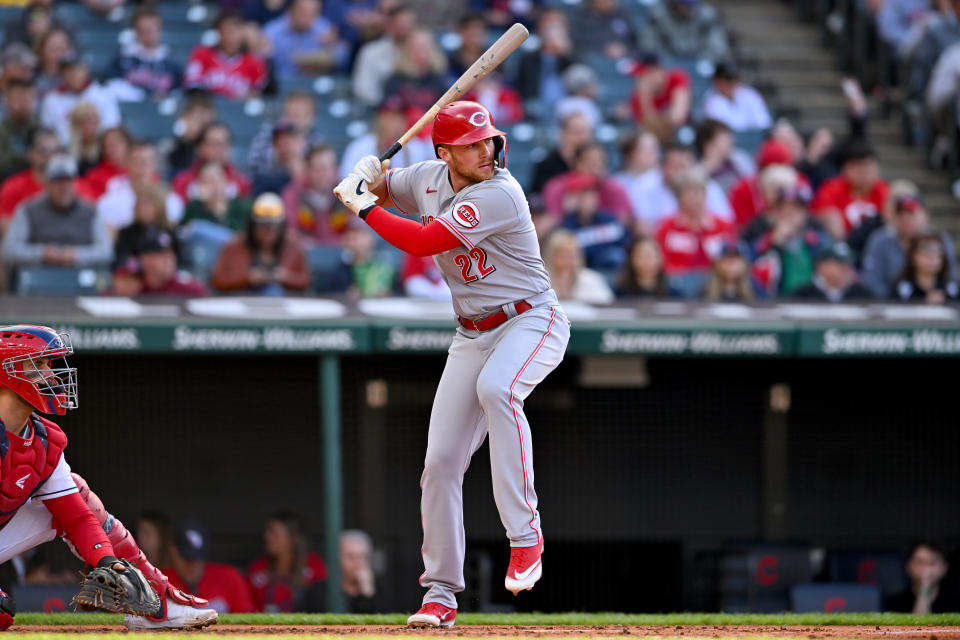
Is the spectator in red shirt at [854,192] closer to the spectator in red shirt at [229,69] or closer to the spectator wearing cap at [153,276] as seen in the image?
the spectator in red shirt at [229,69]

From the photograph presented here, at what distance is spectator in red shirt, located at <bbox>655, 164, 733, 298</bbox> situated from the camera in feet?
31.2

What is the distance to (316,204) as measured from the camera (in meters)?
9.59

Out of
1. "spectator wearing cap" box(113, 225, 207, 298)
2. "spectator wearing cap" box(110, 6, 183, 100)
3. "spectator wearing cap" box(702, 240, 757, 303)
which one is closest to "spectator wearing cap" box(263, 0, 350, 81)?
"spectator wearing cap" box(110, 6, 183, 100)

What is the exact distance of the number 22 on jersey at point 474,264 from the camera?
513 centimetres

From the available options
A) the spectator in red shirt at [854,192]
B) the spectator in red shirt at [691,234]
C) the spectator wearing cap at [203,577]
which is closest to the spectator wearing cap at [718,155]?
the spectator in red shirt at [854,192]

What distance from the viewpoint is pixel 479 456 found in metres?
8.76

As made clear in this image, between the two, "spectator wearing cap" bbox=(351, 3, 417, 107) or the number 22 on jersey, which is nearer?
the number 22 on jersey

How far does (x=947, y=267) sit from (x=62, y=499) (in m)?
6.11

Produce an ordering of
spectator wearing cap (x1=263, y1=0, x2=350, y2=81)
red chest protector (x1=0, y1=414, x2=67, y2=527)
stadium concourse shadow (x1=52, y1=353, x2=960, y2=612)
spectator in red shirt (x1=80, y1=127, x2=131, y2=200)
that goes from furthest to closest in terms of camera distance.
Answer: spectator wearing cap (x1=263, y1=0, x2=350, y2=81) → spectator in red shirt (x1=80, y1=127, x2=131, y2=200) → stadium concourse shadow (x1=52, y1=353, x2=960, y2=612) → red chest protector (x1=0, y1=414, x2=67, y2=527)

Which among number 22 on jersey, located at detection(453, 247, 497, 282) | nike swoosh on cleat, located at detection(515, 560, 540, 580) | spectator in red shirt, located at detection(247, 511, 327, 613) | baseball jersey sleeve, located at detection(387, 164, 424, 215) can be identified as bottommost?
spectator in red shirt, located at detection(247, 511, 327, 613)

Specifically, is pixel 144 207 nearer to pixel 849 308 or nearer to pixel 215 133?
pixel 215 133

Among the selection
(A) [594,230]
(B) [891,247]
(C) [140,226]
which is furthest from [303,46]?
(B) [891,247]

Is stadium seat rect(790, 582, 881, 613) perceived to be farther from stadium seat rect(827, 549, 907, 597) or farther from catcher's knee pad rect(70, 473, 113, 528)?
catcher's knee pad rect(70, 473, 113, 528)

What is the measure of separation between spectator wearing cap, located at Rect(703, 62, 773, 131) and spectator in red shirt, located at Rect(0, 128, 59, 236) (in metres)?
4.74
